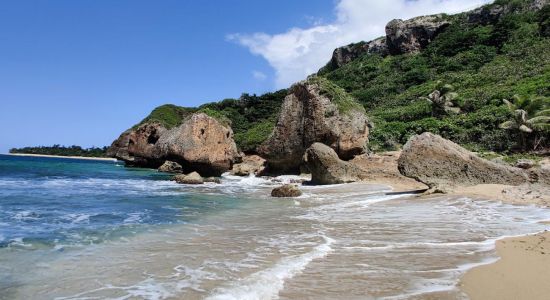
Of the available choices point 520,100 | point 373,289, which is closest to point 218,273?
point 373,289

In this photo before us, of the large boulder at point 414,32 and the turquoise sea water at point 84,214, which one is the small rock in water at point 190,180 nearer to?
the turquoise sea water at point 84,214

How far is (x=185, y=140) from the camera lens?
32.9 m

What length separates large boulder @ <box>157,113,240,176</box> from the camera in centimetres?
3266

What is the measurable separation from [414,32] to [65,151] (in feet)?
325

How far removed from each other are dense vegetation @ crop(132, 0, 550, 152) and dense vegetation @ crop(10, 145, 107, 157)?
48827 millimetres

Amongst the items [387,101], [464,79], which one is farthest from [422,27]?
[464,79]

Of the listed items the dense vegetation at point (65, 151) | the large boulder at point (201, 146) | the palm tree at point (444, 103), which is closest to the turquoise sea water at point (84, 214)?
the large boulder at point (201, 146)

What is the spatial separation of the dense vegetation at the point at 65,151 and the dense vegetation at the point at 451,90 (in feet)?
160

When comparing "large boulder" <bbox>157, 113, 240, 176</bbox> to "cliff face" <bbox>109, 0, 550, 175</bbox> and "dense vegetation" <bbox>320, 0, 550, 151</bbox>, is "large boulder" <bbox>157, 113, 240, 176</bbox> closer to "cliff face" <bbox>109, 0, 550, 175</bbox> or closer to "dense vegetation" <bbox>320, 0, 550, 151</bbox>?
"cliff face" <bbox>109, 0, 550, 175</bbox>

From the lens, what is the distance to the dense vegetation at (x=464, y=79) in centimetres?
3366

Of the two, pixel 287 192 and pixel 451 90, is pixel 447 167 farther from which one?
pixel 451 90

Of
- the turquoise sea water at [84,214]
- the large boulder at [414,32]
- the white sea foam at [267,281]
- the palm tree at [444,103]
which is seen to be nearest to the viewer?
the white sea foam at [267,281]

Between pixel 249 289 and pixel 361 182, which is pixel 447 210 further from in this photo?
pixel 361 182

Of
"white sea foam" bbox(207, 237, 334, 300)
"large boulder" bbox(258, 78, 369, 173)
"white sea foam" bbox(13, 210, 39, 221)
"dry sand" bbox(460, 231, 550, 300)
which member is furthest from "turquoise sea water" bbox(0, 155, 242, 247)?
"large boulder" bbox(258, 78, 369, 173)
